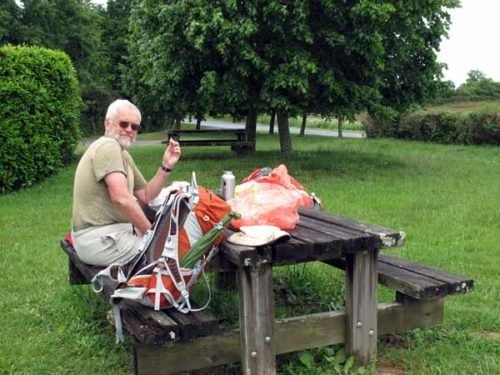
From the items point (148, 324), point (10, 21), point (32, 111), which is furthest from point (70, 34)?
point (148, 324)

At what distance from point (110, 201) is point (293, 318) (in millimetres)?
1297

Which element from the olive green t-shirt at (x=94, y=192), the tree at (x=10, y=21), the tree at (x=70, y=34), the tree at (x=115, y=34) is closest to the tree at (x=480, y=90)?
the tree at (x=70, y=34)

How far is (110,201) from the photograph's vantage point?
12.6ft

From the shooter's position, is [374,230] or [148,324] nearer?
[148,324]

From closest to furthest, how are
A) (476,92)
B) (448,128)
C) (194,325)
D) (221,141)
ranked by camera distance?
1. (194,325)
2. (221,141)
3. (448,128)
4. (476,92)

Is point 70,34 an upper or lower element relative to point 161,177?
upper

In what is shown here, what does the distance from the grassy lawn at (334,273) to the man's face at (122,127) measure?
1308 mm

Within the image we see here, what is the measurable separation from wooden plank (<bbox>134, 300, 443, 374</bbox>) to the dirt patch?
20 cm

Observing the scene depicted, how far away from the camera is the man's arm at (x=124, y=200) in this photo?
3605mm

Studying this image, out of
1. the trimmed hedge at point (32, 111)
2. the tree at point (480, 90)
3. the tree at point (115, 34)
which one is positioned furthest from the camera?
the tree at point (115, 34)

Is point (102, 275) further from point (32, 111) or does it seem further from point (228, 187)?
point (32, 111)

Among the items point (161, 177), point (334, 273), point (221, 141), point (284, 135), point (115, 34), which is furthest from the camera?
point (115, 34)

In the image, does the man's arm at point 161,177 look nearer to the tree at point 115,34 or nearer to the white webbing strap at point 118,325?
the white webbing strap at point 118,325

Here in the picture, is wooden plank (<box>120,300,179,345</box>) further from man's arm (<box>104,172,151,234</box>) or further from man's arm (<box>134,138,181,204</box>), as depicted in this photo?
man's arm (<box>134,138,181,204</box>)
